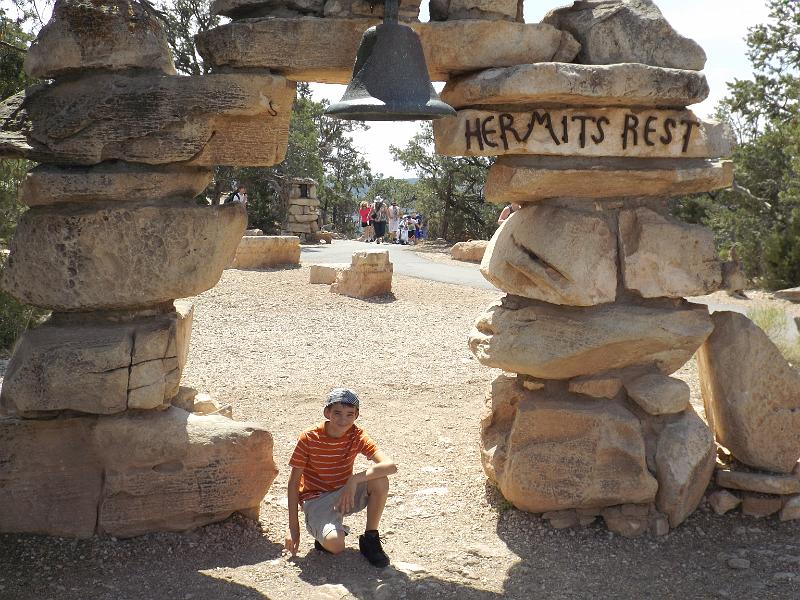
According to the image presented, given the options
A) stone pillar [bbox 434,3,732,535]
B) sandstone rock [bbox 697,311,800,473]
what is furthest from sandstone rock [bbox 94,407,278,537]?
sandstone rock [bbox 697,311,800,473]

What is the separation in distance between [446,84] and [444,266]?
39.2 feet

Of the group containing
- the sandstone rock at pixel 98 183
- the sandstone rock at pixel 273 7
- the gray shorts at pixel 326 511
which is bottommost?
the gray shorts at pixel 326 511

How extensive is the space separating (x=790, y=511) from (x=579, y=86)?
8.13ft

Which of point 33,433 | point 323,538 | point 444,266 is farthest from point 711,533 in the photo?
point 444,266

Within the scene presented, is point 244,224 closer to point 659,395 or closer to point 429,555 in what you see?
point 429,555

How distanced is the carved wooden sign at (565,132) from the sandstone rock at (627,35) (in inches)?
10.5

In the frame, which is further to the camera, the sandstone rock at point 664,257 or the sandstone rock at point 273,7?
the sandstone rock at point 664,257

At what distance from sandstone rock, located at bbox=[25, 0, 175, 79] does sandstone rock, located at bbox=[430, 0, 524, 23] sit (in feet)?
4.52

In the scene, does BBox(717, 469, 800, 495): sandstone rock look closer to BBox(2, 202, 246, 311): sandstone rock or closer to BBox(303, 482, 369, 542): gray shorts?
BBox(303, 482, 369, 542): gray shorts

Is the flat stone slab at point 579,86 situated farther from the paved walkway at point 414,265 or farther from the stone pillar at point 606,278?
the paved walkway at point 414,265

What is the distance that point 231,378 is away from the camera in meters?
7.34

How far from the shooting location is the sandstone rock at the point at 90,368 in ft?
12.6

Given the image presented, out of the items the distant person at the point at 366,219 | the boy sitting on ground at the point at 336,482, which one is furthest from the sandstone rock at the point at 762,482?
the distant person at the point at 366,219

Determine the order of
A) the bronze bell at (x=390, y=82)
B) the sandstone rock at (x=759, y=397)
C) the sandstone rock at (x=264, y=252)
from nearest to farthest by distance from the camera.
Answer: the bronze bell at (x=390, y=82)
the sandstone rock at (x=759, y=397)
the sandstone rock at (x=264, y=252)
